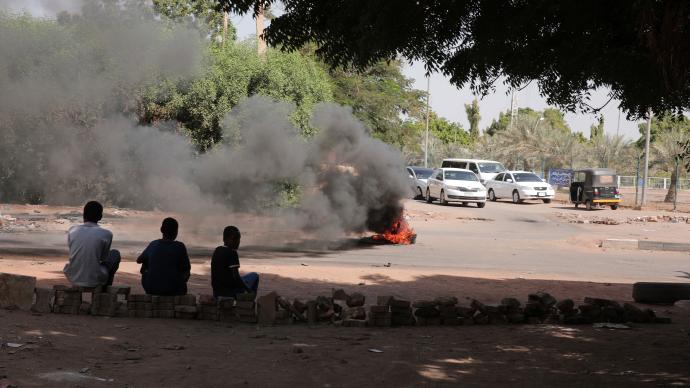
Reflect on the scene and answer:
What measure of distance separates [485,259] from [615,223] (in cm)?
1173

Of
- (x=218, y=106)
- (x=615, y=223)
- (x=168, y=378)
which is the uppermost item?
(x=218, y=106)

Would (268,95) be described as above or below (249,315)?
above

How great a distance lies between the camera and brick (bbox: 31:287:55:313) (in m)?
7.68

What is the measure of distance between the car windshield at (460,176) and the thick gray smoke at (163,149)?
16.0 metres

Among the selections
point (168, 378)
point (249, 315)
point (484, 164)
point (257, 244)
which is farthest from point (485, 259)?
point (484, 164)

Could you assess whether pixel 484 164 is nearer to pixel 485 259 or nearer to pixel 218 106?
pixel 218 106

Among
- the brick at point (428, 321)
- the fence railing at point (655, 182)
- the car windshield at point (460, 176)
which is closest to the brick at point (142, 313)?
the brick at point (428, 321)

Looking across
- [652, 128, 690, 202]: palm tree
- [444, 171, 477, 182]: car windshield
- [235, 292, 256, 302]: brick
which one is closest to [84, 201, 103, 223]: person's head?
[235, 292, 256, 302]: brick

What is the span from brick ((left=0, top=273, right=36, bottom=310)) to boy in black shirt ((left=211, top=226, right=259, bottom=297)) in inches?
74.1

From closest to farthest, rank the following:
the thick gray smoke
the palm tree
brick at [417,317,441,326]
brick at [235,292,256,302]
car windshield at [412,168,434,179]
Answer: brick at [235,292,256,302] → brick at [417,317,441,326] → the thick gray smoke → car windshield at [412,168,434,179] → the palm tree

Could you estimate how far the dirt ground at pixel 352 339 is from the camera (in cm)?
570

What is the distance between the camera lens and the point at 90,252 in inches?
301

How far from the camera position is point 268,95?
21.5m

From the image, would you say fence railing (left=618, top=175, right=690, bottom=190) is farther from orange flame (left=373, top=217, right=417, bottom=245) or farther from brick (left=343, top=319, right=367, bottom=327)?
brick (left=343, top=319, right=367, bottom=327)
